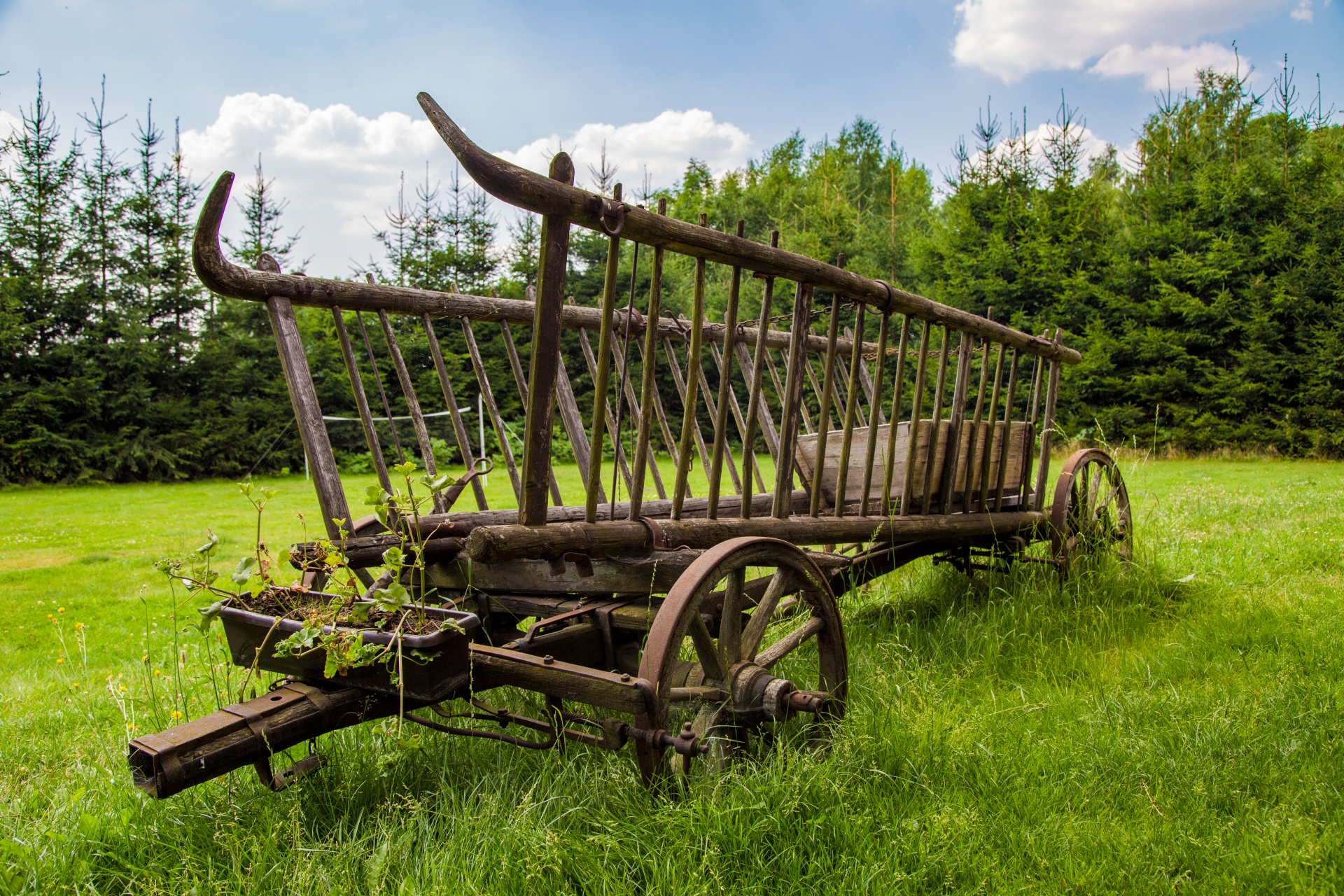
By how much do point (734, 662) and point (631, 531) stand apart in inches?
18.7

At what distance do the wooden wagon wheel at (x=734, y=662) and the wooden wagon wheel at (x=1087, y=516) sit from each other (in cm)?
219

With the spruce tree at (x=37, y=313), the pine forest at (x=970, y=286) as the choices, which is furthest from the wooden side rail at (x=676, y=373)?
Answer: the spruce tree at (x=37, y=313)

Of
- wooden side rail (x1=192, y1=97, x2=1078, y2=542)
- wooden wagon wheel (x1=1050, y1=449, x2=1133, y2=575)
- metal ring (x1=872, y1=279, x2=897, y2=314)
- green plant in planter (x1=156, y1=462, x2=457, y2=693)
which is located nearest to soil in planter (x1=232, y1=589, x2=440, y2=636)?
green plant in planter (x1=156, y1=462, x2=457, y2=693)

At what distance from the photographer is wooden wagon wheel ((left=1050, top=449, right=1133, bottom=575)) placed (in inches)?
163

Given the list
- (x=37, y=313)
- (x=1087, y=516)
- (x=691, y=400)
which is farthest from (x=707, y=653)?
(x=37, y=313)

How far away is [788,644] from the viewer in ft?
7.73

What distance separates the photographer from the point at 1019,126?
15.2m

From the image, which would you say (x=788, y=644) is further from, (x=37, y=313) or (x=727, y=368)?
(x=37, y=313)

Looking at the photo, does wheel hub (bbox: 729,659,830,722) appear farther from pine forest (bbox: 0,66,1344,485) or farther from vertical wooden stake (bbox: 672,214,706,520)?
pine forest (bbox: 0,66,1344,485)

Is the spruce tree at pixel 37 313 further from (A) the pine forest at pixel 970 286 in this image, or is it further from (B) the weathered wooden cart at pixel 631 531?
(B) the weathered wooden cart at pixel 631 531

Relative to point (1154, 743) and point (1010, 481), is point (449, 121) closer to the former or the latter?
point (1154, 743)

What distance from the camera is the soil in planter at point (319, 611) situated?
182 cm

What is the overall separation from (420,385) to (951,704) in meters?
13.5

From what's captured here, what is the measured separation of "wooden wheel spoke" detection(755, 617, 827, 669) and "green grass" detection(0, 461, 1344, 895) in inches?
10.4
